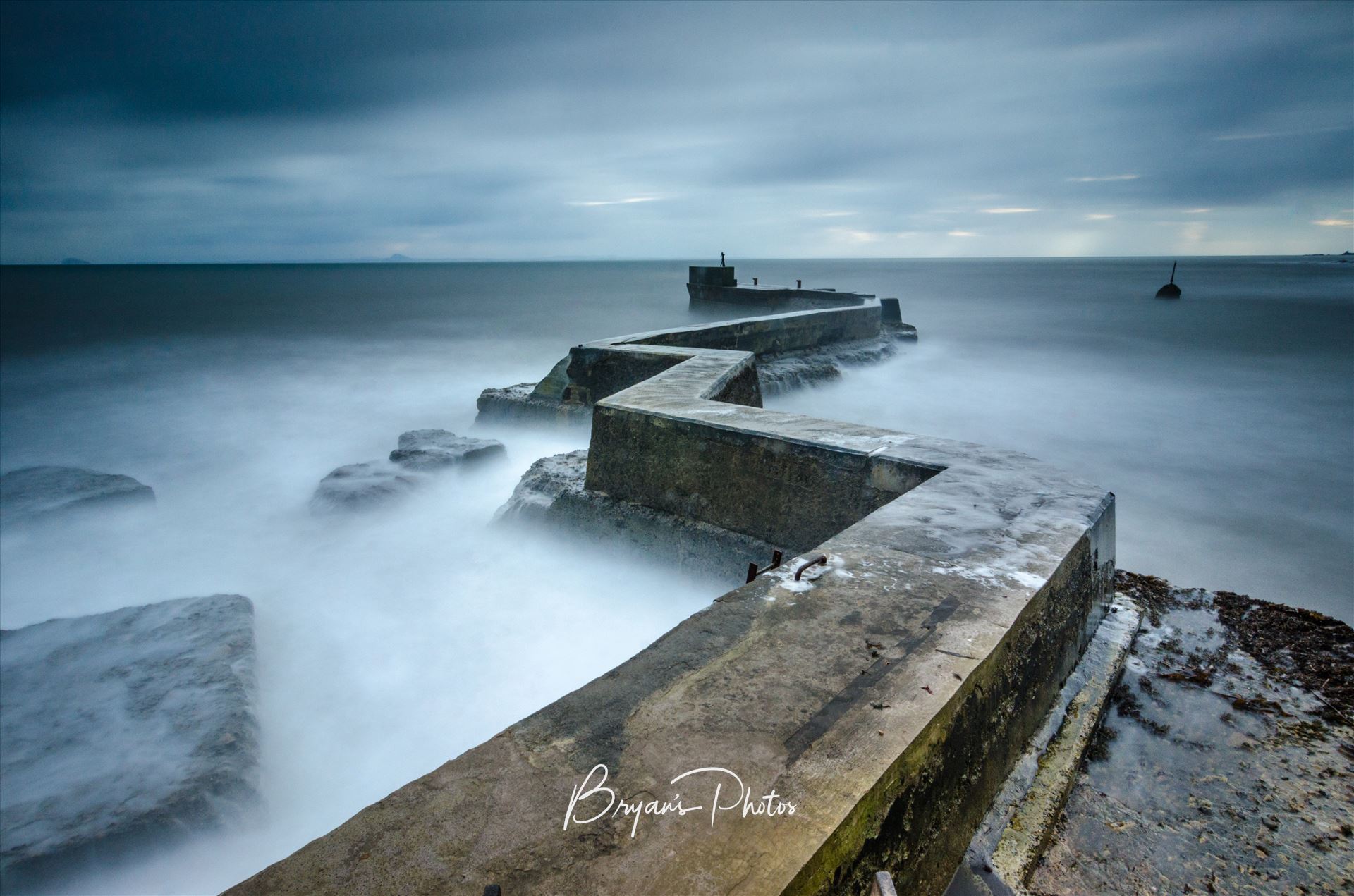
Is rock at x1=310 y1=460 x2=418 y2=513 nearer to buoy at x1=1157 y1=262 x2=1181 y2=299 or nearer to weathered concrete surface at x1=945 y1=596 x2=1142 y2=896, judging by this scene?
weathered concrete surface at x1=945 y1=596 x2=1142 y2=896

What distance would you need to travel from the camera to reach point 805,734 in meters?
1.57

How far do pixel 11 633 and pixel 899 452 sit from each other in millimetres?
5366

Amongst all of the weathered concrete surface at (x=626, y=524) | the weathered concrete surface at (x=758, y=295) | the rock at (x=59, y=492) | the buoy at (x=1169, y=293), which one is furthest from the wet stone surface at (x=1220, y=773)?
the buoy at (x=1169, y=293)

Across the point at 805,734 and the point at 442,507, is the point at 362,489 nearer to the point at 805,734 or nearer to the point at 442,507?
the point at 442,507

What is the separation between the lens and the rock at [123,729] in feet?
9.36

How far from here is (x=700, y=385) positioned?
Answer: 489 centimetres

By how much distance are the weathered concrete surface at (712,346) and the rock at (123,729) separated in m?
3.62

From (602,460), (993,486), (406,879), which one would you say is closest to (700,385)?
(602,460)

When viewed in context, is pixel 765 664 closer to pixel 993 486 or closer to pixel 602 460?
pixel 993 486

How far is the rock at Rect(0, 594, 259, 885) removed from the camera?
112 inches

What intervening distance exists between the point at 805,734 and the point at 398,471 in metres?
6.06

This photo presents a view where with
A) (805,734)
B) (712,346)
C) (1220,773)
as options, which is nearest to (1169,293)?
(712,346)

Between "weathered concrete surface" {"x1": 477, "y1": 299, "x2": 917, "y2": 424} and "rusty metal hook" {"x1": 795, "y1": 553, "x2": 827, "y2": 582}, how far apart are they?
358 cm
